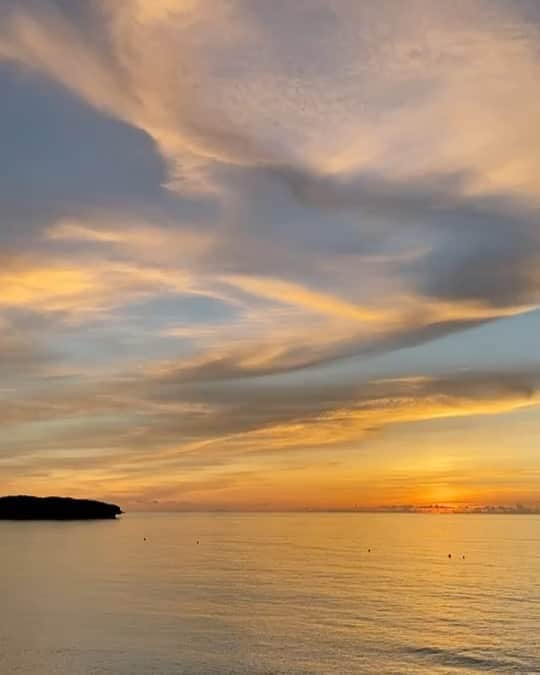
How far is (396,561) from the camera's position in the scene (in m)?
164

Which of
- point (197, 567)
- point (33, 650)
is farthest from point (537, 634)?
point (197, 567)

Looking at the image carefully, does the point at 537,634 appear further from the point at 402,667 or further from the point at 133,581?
the point at 133,581

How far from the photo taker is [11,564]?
14862 cm

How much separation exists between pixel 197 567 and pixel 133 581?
86.8 ft

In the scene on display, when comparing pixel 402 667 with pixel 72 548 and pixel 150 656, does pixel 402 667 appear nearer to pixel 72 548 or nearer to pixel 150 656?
pixel 150 656

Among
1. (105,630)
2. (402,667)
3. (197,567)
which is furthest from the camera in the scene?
(197,567)

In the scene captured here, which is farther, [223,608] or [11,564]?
[11,564]

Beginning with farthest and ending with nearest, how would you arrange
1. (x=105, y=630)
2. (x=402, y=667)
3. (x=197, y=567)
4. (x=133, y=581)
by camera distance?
(x=197, y=567), (x=133, y=581), (x=105, y=630), (x=402, y=667)

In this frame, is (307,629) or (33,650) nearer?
(33,650)

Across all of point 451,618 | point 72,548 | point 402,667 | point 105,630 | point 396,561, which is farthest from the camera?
point 72,548

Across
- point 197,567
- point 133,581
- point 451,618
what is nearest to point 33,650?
point 451,618

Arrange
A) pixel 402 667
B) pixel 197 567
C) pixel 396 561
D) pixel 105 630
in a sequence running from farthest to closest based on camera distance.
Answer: pixel 396 561 → pixel 197 567 → pixel 105 630 → pixel 402 667

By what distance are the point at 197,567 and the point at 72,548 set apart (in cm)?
6736

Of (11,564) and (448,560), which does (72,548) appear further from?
(448,560)
